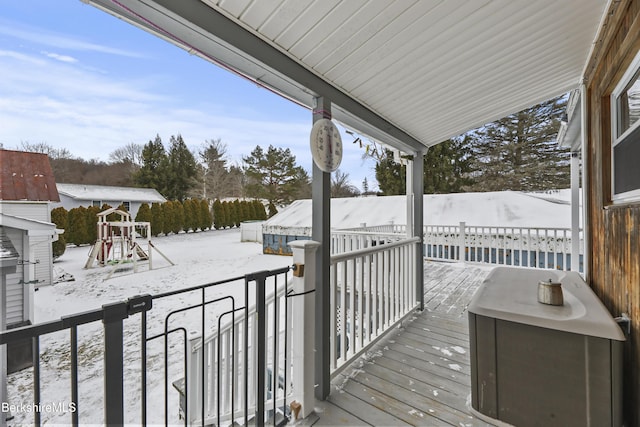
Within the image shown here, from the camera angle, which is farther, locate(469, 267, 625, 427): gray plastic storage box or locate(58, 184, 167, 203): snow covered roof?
locate(58, 184, 167, 203): snow covered roof

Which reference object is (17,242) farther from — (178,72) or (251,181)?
(251,181)

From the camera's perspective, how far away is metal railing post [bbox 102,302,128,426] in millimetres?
944

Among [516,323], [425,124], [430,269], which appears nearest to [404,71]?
[425,124]

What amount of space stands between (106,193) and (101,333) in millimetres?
2475

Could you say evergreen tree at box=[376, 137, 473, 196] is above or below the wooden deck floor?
above

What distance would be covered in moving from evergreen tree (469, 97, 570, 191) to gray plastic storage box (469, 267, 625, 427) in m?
12.3

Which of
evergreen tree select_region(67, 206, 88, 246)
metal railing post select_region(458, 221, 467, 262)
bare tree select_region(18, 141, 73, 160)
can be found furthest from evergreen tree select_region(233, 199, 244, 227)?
bare tree select_region(18, 141, 73, 160)

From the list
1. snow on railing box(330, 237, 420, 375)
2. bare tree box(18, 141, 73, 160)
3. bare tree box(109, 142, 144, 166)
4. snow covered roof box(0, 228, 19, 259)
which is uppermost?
bare tree box(109, 142, 144, 166)

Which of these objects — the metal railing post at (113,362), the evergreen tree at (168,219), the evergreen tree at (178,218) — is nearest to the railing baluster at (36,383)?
the metal railing post at (113,362)

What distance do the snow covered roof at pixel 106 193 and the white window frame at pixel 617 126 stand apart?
13.8 ft

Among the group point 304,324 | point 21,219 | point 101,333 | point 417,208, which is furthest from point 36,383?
point 101,333

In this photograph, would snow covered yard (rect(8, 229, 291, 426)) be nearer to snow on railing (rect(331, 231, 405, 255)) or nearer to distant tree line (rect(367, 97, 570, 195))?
snow on railing (rect(331, 231, 405, 255))

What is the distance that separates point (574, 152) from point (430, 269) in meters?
3.10

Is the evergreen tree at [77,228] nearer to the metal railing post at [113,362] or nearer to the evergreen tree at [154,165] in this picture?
the evergreen tree at [154,165]
